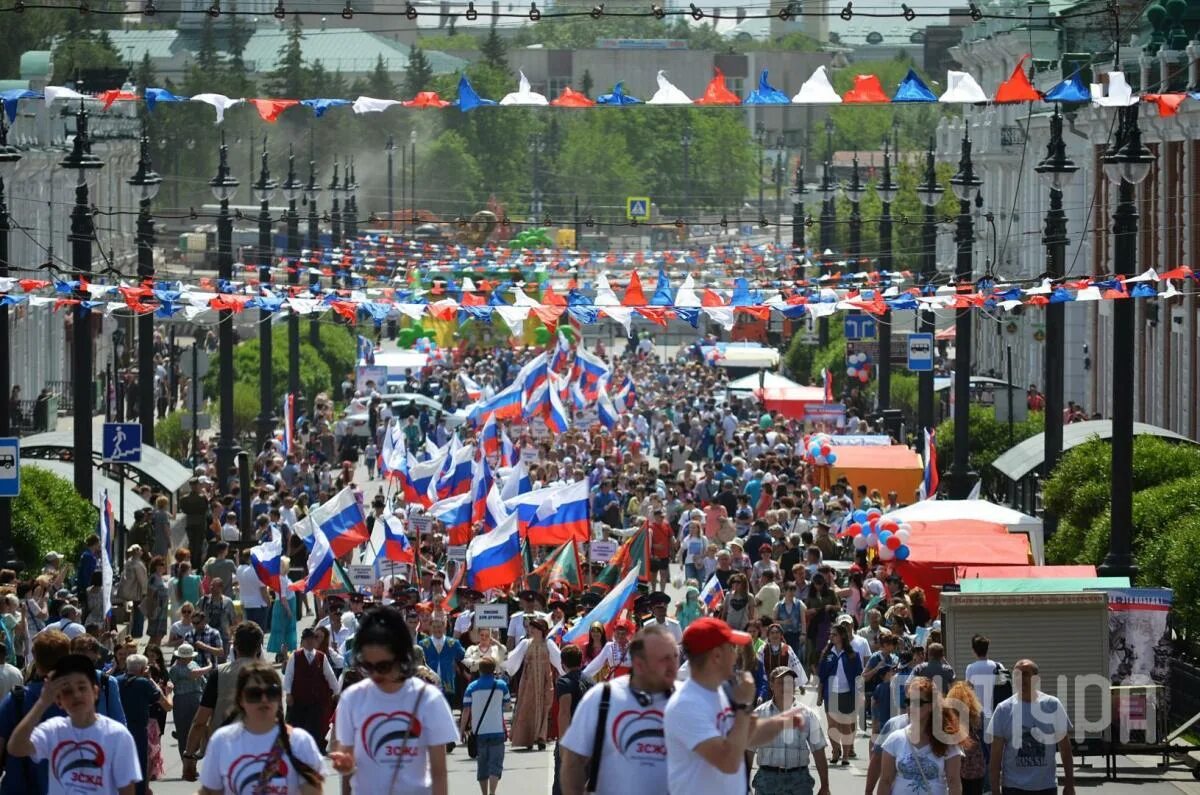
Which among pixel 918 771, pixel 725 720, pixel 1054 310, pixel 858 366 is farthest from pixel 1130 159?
pixel 858 366

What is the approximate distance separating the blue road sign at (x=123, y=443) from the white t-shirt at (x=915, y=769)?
17.0 m

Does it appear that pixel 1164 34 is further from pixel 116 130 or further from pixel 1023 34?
pixel 116 130

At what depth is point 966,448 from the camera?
33.5 metres

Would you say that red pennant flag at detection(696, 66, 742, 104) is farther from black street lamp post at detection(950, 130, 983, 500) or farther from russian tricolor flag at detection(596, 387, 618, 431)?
russian tricolor flag at detection(596, 387, 618, 431)

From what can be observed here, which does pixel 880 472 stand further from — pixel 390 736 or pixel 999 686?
pixel 390 736

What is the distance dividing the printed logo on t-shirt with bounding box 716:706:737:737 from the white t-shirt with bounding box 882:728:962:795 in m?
3.45

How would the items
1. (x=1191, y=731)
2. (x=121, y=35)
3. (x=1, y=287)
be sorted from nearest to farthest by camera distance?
(x=1191, y=731), (x=1, y=287), (x=121, y=35)

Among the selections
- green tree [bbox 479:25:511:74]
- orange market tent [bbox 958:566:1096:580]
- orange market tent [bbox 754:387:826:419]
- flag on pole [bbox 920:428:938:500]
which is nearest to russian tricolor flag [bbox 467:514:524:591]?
orange market tent [bbox 958:566:1096:580]

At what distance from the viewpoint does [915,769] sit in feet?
39.3

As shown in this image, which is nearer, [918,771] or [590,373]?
[918,771]

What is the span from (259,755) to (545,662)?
9760mm

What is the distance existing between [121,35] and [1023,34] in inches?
3633

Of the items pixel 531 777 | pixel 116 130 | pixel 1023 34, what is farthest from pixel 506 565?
pixel 116 130

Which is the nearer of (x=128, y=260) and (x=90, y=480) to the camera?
(x=90, y=480)
